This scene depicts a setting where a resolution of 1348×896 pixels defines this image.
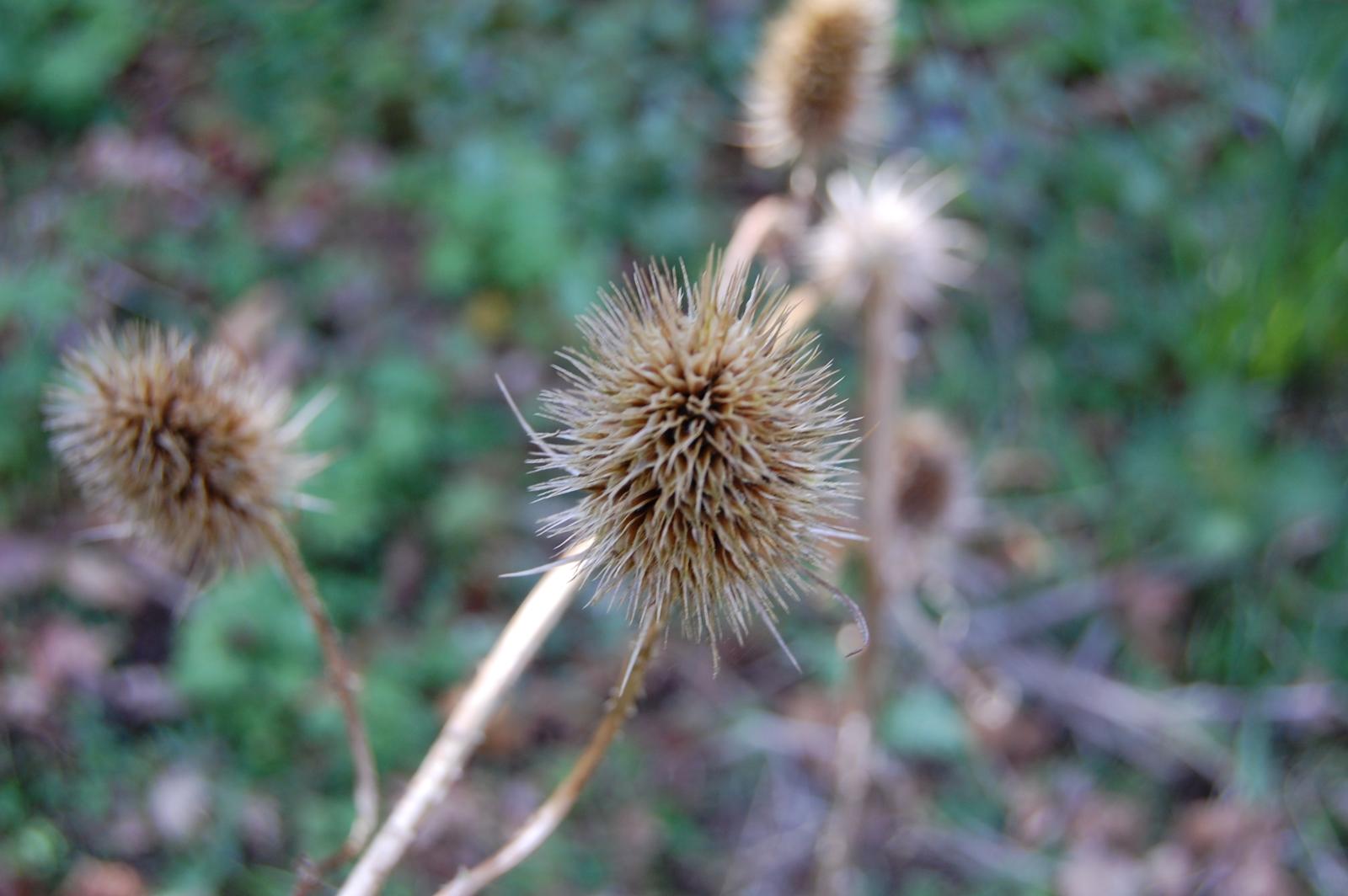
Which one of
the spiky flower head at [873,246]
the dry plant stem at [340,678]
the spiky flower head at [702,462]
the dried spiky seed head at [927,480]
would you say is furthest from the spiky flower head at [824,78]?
the dry plant stem at [340,678]

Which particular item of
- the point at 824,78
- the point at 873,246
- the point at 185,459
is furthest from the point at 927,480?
the point at 185,459

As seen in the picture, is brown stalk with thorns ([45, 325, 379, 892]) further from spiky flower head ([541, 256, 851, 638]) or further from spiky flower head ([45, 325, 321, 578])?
spiky flower head ([541, 256, 851, 638])

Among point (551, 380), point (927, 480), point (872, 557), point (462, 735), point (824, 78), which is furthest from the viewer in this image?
point (551, 380)

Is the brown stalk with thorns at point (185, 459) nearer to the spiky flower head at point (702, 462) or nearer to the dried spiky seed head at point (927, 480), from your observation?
the spiky flower head at point (702, 462)

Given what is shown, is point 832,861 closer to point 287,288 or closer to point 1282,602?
point 1282,602

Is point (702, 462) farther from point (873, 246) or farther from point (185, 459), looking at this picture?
point (873, 246)

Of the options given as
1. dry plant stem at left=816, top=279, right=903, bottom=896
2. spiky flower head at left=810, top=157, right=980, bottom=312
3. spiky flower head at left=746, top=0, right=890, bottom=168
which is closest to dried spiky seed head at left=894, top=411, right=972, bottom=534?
dry plant stem at left=816, top=279, right=903, bottom=896

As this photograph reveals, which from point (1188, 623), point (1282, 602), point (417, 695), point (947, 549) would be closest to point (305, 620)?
point (417, 695)
